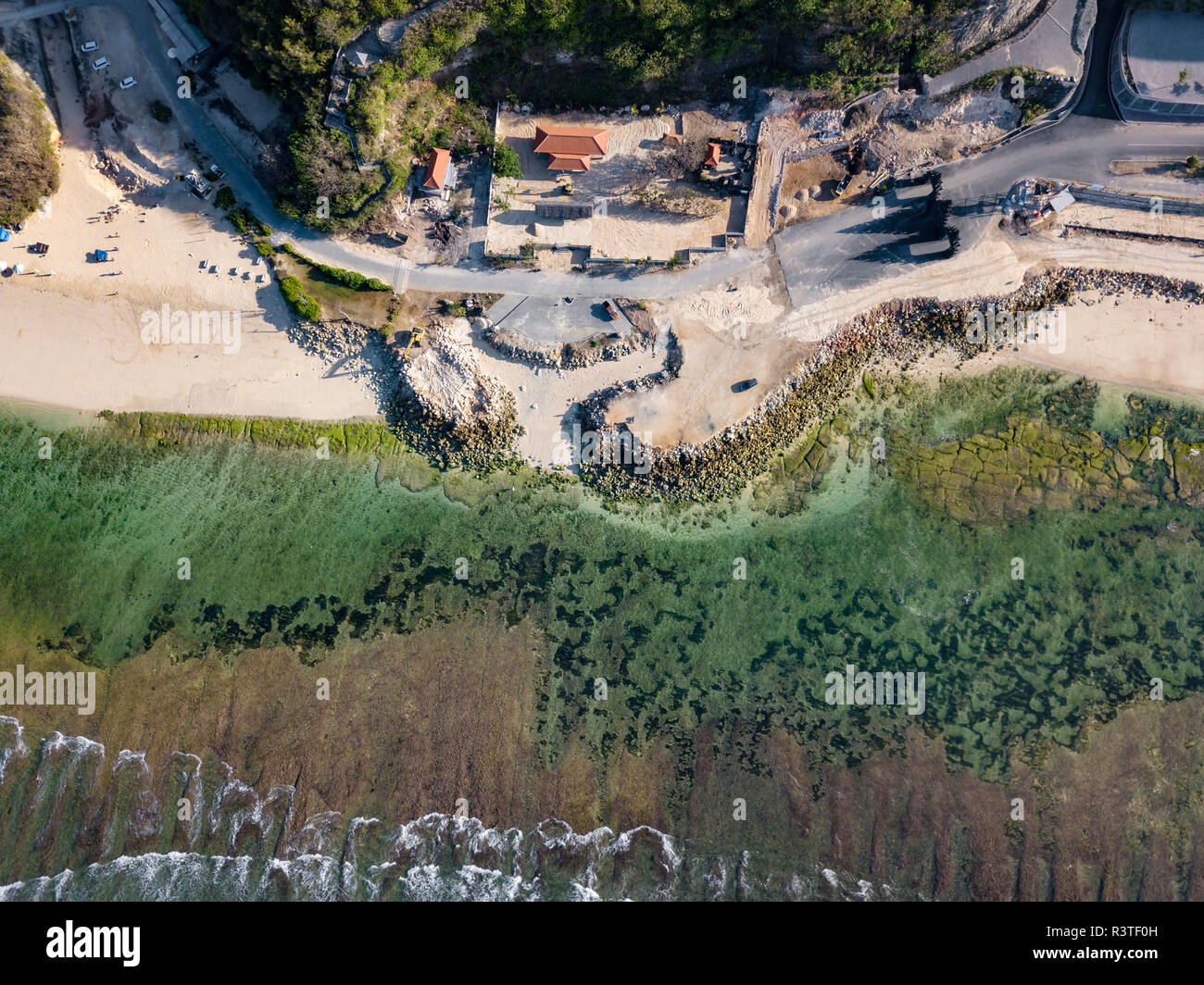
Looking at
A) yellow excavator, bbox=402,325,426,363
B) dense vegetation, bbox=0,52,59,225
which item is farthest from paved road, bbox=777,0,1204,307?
dense vegetation, bbox=0,52,59,225

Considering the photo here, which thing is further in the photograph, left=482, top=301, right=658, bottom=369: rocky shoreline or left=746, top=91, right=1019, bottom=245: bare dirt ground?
left=482, top=301, right=658, bottom=369: rocky shoreline

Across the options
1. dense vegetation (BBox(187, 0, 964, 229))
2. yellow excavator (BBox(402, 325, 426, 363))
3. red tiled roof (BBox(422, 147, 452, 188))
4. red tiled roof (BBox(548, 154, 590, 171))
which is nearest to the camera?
dense vegetation (BBox(187, 0, 964, 229))

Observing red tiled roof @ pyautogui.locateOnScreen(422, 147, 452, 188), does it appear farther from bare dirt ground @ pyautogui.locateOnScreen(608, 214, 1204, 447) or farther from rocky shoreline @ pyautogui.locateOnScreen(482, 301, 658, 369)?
bare dirt ground @ pyautogui.locateOnScreen(608, 214, 1204, 447)

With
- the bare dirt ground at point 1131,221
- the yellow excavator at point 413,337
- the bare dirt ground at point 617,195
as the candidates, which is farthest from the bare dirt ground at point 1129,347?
the yellow excavator at point 413,337

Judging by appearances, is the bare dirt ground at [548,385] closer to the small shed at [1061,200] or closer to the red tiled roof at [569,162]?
the red tiled roof at [569,162]

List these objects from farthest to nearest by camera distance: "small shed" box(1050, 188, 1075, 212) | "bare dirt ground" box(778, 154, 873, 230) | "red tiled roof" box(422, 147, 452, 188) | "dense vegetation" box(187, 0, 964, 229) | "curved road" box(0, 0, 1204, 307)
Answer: "bare dirt ground" box(778, 154, 873, 230) → "curved road" box(0, 0, 1204, 307) → "small shed" box(1050, 188, 1075, 212) → "red tiled roof" box(422, 147, 452, 188) → "dense vegetation" box(187, 0, 964, 229)

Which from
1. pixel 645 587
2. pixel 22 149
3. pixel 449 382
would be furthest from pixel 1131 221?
pixel 22 149

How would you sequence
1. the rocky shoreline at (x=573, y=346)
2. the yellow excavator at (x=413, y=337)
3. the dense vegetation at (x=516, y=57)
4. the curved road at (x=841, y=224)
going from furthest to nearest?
the rocky shoreline at (x=573, y=346)
the yellow excavator at (x=413, y=337)
the curved road at (x=841, y=224)
the dense vegetation at (x=516, y=57)
